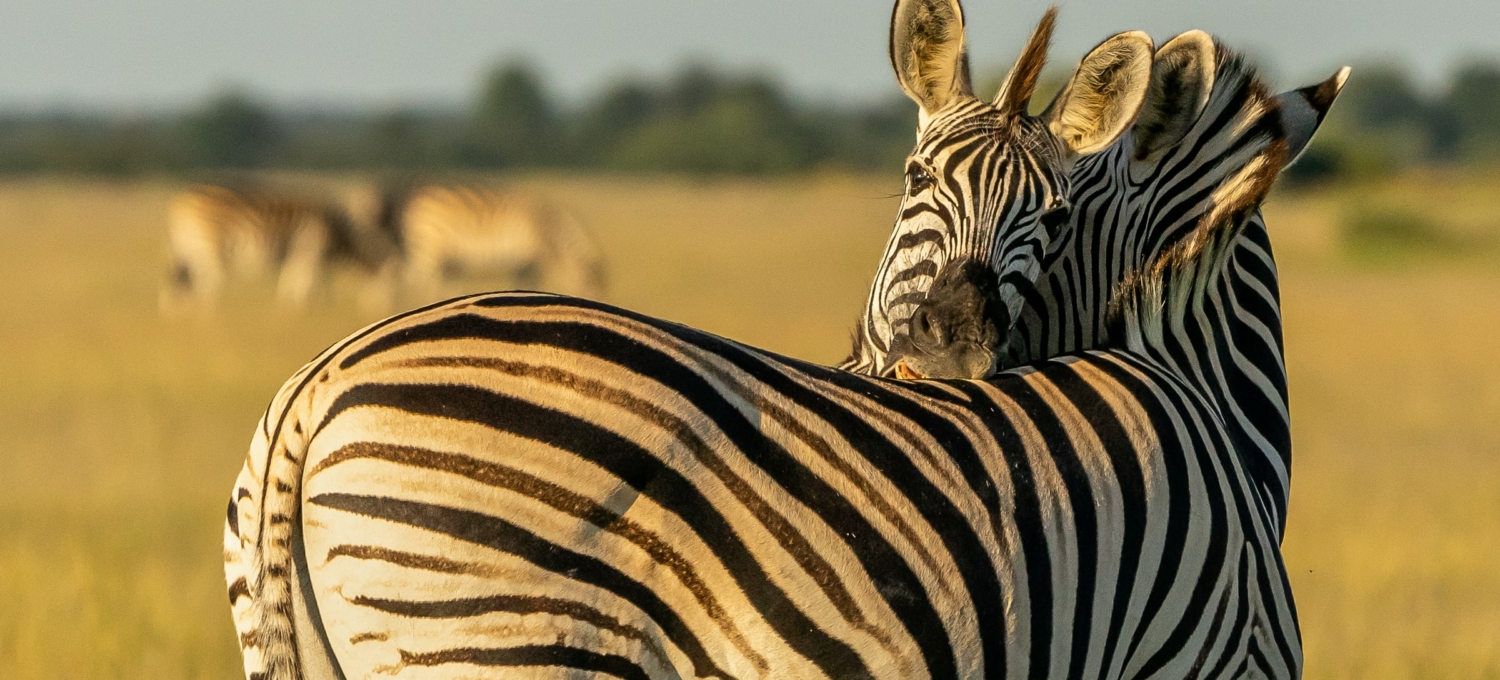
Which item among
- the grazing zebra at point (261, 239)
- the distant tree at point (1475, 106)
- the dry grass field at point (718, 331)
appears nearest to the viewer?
the dry grass field at point (718, 331)

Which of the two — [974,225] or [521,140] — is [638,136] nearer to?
[521,140]

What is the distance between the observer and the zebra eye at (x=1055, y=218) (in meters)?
3.08

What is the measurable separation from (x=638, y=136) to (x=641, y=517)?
87.9 meters

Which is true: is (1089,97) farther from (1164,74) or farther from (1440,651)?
(1440,651)

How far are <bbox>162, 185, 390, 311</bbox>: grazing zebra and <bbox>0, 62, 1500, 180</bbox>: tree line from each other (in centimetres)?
4724

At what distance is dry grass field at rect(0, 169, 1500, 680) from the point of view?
6.92 metres

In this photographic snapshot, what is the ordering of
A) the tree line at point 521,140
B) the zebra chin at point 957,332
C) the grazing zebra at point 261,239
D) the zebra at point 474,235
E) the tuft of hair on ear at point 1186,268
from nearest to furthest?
1. the zebra chin at point 957,332
2. the tuft of hair on ear at point 1186,268
3. the grazing zebra at point 261,239
4. the zebra at point 474,235
5. the tree line at point 521,140

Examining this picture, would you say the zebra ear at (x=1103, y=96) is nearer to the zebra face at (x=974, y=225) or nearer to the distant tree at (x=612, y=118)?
the zebra face at (x=974, y=225)

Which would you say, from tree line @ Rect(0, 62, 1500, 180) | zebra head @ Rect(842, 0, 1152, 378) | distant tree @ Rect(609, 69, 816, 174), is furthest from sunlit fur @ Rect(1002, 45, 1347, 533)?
distant tree @ Rect(609, 69, 816, 174)

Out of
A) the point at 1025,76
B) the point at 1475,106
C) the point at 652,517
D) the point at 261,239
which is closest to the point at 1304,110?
the point at 1025,76

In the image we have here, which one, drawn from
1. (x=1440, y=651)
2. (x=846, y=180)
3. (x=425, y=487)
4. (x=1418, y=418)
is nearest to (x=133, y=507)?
(x=1440, y=651)

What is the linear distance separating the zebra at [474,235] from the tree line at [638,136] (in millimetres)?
44284

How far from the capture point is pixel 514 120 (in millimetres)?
106812

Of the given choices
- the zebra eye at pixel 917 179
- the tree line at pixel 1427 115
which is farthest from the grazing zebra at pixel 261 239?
the tree line at pixel 1427 115
